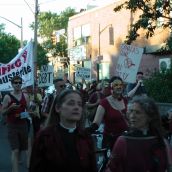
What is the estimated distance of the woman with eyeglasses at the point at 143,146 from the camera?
4.21 m

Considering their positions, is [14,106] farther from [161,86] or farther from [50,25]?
[50,25]

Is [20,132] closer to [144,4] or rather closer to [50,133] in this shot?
[50,133]

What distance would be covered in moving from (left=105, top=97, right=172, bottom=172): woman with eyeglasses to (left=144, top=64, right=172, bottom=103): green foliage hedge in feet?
50.5

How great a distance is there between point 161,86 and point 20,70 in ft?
29.4

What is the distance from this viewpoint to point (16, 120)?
9.14 metres

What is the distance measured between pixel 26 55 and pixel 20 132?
369 centimetres

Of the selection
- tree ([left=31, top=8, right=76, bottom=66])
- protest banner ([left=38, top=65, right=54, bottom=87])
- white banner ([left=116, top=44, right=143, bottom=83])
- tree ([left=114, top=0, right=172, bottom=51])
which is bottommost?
protest banner ([left=38, top=65, right=54, bottom=87])

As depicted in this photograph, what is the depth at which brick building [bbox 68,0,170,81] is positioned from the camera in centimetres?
3403

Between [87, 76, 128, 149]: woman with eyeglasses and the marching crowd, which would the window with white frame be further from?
the marching crowd

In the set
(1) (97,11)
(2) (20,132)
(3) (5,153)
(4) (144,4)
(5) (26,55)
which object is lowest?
(3) (5,153)

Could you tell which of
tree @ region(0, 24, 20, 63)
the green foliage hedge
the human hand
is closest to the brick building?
the green foliage hedge

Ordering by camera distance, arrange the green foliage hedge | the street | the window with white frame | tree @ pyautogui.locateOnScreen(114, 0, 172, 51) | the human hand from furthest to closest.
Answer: the window with white frame → the green foliage hedge → tree @ pyautogui.locateOnScreen(114, 0, 172, 51) → the street → the human hand

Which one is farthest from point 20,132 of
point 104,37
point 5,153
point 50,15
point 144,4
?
point 50,15

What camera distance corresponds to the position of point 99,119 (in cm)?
721
